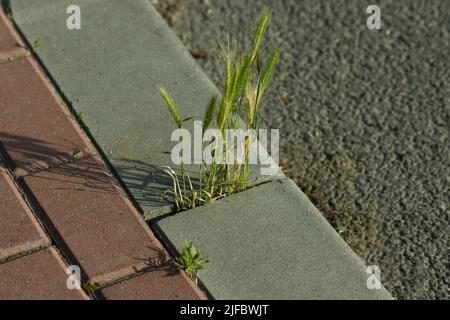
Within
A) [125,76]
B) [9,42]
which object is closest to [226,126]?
[125,76]

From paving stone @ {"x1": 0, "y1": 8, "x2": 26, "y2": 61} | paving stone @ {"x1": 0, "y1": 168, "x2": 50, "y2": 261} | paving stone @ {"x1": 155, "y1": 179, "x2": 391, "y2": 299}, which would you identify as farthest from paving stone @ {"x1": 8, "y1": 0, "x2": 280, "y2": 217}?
paving stone @ {"x1": 0, "y1": 168, "x2": 50, "y2": 261}

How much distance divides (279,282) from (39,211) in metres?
0.81

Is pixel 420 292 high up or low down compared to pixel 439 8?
down

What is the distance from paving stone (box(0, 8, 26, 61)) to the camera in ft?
11.4

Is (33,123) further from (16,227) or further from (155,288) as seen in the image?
(155,288)

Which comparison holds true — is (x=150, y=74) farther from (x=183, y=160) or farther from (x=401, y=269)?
(x=401, y=269)

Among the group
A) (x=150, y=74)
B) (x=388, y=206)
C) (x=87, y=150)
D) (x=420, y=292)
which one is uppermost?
(x=150, y=74)

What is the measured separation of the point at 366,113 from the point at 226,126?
84cm

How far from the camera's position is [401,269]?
2.88 m

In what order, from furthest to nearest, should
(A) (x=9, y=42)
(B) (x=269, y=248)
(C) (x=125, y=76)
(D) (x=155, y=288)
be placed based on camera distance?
(A) (x=9, y=42) → (C) (x=125, y=76) → (B) (x=269, y=248) → (D) (x=155, y=288)

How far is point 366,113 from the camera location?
135 inches

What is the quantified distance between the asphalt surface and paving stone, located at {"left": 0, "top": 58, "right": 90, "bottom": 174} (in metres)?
0.68

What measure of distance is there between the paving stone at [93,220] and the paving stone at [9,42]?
0.69 meters
